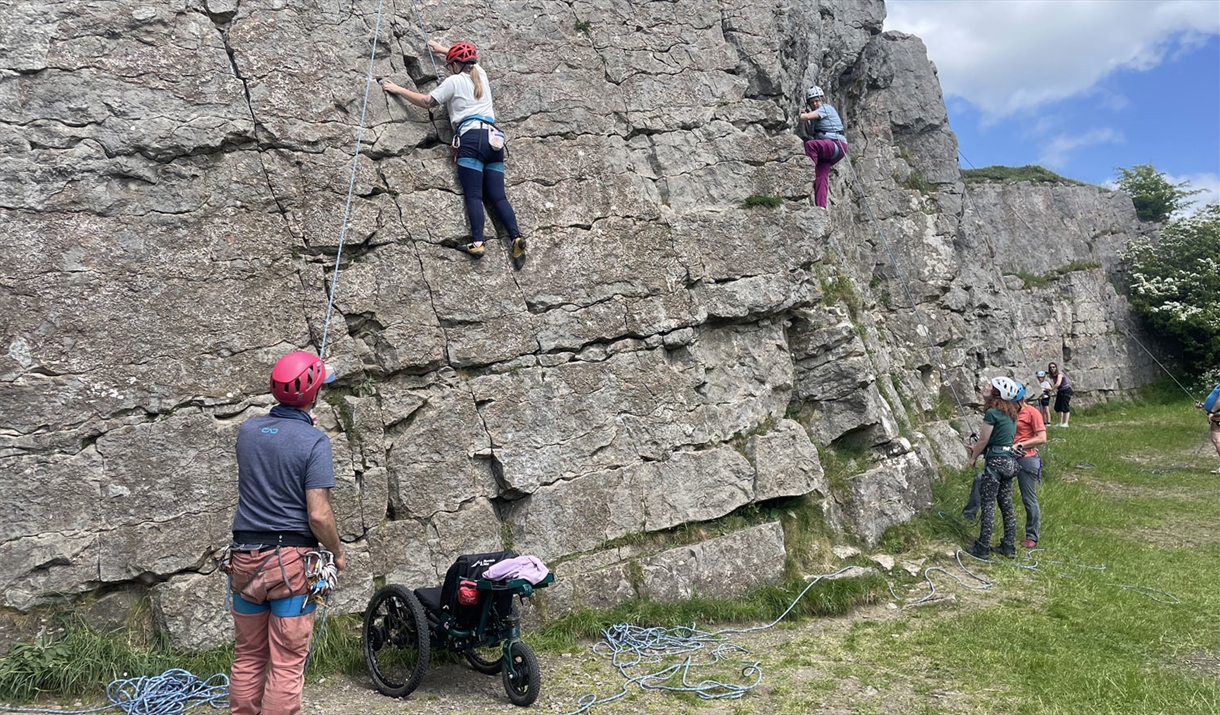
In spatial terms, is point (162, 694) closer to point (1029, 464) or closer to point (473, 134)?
point (473, 134)

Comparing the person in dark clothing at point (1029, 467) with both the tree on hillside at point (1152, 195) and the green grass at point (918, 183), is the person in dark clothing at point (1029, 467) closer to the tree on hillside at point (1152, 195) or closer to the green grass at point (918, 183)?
the green grass at point (918, 183)

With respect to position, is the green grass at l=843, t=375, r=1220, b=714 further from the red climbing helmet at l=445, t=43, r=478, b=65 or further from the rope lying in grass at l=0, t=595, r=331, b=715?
the red climbing helmet at l=445, t=43, r=478, b=65

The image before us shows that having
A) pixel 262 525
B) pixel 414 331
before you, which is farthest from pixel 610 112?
pixel 262 525

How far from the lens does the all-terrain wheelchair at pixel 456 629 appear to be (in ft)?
19.8

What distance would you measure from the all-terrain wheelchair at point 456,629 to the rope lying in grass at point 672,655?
23.9 inches

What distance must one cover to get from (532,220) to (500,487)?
114 inches

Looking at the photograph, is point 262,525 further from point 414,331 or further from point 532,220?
point 532,220

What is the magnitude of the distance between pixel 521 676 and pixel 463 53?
19.6 ft

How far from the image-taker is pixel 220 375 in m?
6.97

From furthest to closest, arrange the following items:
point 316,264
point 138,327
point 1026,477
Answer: point 1026,477
point 316,264
point 138,327

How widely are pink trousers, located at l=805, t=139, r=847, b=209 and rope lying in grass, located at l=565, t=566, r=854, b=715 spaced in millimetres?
6582

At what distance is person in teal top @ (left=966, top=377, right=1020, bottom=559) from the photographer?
9.89 meters

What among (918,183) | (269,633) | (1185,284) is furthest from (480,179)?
(1185,284)

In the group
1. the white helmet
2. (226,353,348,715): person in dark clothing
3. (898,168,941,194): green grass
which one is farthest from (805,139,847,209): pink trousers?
(226,353,348,715): person in dark clothing
